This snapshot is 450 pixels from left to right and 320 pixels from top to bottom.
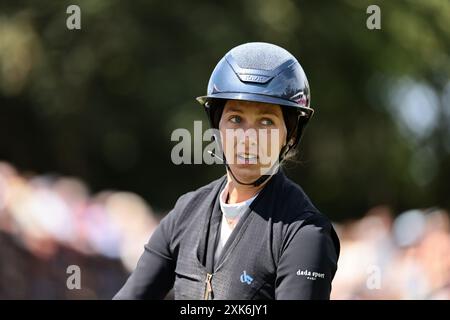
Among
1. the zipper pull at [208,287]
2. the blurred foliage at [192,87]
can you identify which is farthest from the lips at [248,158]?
the blurred foliage at [192,87]

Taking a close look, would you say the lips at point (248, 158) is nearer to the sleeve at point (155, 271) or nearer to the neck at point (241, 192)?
the neck at point (241, 192)

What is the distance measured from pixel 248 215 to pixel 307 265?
412 millimetres

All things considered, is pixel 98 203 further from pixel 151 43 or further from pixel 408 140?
pixel 408 140

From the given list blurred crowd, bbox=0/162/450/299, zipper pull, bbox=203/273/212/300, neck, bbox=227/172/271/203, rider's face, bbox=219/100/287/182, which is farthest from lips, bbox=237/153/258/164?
blurred crowd, bbox=0/162/450/299

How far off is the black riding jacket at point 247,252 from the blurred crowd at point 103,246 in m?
5.20

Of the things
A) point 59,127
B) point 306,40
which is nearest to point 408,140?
point 306,40

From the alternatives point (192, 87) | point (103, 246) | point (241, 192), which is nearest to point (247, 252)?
point (241, 192)

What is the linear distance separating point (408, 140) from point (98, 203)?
9.18 m

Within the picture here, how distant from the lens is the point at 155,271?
4328 millimetres

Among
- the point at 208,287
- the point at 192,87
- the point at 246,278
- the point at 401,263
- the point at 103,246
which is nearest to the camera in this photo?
the point at 246,278

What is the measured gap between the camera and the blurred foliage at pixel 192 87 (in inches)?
682

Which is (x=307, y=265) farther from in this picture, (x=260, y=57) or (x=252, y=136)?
(x=260, y=57)

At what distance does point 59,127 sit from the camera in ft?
60.9

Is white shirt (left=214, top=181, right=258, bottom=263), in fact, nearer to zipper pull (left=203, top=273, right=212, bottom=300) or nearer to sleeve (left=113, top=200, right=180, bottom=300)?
zipper pull (left=203, top=273, right=212, bottom=300)
